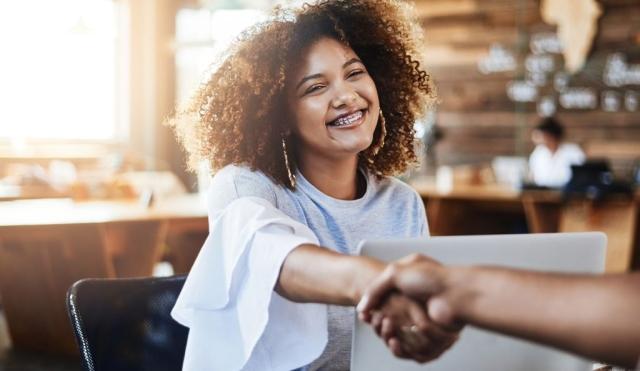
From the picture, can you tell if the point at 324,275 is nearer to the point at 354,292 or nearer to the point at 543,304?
the point at 354,292

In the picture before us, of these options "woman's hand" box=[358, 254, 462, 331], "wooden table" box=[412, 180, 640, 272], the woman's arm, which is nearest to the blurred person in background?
"wooden table" box=[412, 180, 640, 272]

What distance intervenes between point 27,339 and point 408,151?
3.35m

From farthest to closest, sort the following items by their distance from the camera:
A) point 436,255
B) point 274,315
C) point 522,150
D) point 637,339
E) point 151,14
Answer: point 151,14 → point 522,150 → point 274,315 → point 436,255 → point 637,339

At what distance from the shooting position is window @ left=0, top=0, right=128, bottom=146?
7.10m

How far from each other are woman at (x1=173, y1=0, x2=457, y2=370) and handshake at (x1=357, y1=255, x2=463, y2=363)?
0.35 feet

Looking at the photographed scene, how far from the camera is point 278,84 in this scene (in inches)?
58.6

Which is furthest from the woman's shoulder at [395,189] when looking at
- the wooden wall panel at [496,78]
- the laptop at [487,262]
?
the wooden wall panel at [496,78]

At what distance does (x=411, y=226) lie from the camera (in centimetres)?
156

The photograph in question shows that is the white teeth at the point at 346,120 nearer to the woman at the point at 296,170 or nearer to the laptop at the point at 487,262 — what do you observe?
the woman at the point at 296,170

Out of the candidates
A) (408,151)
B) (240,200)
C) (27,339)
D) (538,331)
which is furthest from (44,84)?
(538,331)

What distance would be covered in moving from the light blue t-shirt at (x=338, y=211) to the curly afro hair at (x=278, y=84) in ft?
0.17

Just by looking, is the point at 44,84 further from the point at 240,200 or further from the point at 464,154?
the point at 240,200

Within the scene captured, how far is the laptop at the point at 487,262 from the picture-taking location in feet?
2.92

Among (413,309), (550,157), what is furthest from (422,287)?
(550,157)
